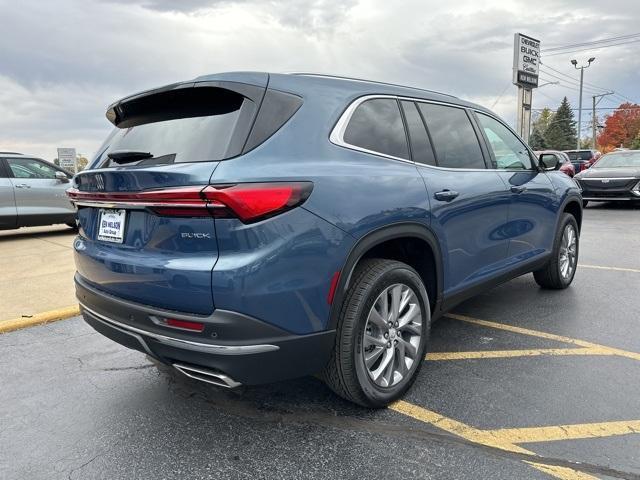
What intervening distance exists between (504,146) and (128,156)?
3.00 meters

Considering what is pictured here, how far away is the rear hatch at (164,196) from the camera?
7.38 feet

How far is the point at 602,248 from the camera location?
7.90 m

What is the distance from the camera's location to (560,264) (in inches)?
203

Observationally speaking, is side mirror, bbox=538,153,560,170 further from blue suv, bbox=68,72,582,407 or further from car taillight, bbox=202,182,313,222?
car taillight, bbox=202,182,313,222

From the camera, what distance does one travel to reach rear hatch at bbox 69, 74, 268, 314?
2.25 metres

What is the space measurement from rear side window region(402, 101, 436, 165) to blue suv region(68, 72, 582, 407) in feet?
0.04

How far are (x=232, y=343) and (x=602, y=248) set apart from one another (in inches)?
291

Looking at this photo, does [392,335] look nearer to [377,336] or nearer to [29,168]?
[377,336]

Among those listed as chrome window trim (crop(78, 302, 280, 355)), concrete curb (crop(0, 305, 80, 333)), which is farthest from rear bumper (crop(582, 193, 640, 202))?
chrome window trim (crop(78, 302, 280, 355))

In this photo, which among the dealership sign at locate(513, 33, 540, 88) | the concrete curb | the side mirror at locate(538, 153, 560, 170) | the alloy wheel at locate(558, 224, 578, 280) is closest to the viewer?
the concrete curb

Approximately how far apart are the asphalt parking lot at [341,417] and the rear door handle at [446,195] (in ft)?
3.76

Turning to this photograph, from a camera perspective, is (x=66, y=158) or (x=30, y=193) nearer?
(x=30, y=193)

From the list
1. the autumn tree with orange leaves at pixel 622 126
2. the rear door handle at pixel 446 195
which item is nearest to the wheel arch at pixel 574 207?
the rear door handle at pixel 446 195

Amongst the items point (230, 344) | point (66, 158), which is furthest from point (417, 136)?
point (66, 158)
